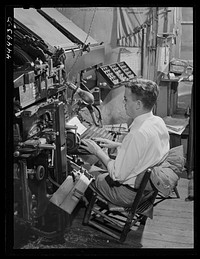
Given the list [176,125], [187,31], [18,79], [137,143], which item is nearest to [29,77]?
[18,79]

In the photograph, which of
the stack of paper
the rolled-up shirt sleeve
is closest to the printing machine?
the rolled-up shirt sleeve

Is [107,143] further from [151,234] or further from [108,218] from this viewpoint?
[151,234]

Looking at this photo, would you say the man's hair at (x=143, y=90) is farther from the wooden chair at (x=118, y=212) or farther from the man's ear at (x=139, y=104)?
the wooden chair at (x=118, y=212)

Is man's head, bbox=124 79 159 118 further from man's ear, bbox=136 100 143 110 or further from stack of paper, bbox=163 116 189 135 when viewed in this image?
stack of paper, bbox=163 116 189 135

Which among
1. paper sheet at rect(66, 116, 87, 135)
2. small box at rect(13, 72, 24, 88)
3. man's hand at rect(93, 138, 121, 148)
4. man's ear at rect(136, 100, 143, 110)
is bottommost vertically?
man's hand at rect(93, 138, 121, 148)

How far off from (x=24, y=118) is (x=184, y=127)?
233 cm

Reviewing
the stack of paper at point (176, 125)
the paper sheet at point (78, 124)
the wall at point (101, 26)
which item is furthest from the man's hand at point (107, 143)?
the stack of paper at point (176, 125)

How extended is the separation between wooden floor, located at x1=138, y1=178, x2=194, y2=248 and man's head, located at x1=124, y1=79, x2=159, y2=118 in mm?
983

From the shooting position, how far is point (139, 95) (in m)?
3.08

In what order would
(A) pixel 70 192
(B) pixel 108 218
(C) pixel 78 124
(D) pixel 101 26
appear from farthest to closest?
(D) pixel 101 26 → (C) pixel 78 124 → (B) pixel 108 218 → (A) pixel 70 192

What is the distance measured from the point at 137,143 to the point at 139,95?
340mm

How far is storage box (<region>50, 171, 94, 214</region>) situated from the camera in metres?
3.36
